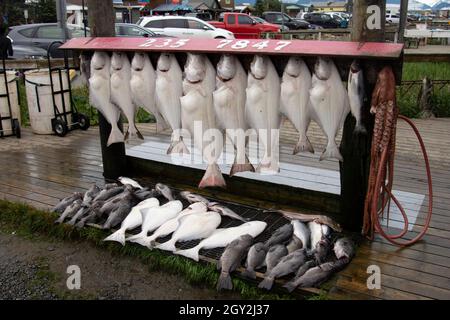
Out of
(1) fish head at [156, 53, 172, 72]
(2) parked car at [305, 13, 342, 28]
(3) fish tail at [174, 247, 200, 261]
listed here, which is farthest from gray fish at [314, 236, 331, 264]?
(2) parked car at [305, 13, 342, 28]

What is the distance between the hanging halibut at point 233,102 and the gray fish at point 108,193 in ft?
4.38

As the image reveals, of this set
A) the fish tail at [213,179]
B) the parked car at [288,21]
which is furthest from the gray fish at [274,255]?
the parked car at [288,21]

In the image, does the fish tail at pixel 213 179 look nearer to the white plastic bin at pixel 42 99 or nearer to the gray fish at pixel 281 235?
the gray fish at pixel 281 235

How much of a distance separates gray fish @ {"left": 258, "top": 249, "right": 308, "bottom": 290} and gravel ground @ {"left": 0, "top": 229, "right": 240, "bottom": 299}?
0.83 feet

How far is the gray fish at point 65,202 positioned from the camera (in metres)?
4.11

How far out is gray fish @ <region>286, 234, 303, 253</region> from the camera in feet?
10.8

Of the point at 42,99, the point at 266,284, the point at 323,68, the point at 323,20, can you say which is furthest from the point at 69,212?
the point at 323,20

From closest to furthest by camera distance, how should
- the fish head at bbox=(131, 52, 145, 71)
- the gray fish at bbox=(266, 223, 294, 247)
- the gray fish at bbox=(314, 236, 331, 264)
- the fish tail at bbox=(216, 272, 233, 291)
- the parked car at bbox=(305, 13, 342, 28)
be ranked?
the fish tail at bbox=(216, 272, 233, 291), the gray fish at bbox=(314, 236, 331, 264), the gray fish at bbox=(266, 223, 294, 247), the fish head at bbox=(131, 52, 145, 71), the parked car at bbox=(305, 13, 342, 28)

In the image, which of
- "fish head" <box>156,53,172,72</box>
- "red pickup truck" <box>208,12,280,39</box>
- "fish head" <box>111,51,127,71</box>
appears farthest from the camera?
"red pickup truck" <box>208,12,280,39</box>

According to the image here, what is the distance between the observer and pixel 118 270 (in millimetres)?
3455

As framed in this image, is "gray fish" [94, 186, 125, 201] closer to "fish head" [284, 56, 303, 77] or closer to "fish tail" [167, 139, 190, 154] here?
"fish tail" [167, 139, 190, 154]

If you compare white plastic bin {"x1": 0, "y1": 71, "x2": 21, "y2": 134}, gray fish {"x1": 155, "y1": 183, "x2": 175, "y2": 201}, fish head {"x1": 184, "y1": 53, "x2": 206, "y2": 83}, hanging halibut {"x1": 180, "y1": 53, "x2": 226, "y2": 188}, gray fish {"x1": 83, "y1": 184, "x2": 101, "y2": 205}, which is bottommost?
gray fish {"x1": 83, "y1": 184, "x2": 101, "y2": 205}

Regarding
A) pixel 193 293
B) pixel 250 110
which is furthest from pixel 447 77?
pixel 193 293

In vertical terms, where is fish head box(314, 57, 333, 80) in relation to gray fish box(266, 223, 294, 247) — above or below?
above
